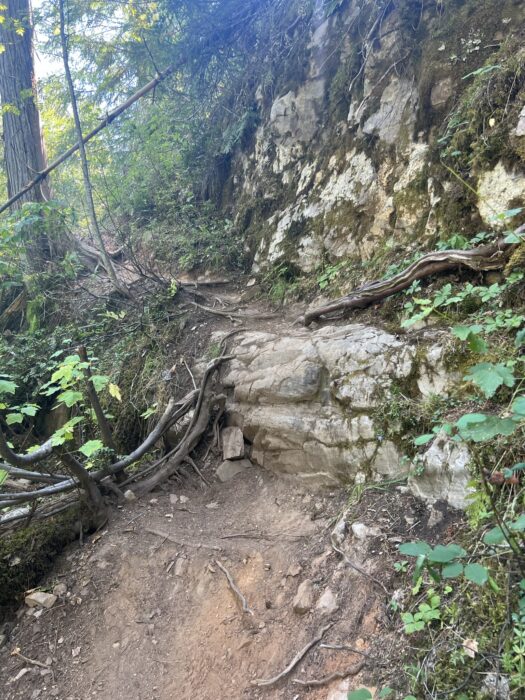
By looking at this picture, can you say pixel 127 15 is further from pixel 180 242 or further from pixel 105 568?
pixel 105 568

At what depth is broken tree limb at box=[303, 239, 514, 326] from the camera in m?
2.97

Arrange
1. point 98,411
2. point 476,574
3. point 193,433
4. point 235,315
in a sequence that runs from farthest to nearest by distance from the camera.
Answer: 1. point 235,315
2. point 193,433
3. point 98,411
4. point 476,574

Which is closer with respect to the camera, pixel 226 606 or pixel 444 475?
pixel 444 475

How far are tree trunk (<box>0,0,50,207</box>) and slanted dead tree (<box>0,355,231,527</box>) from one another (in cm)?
570

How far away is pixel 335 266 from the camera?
16.0ft

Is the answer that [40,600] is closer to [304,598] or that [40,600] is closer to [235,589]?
A: [235,589]

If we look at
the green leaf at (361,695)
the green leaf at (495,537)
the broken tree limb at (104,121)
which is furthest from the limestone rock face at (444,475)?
the broken tree limb at (104,121)

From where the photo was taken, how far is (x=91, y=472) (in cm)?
376

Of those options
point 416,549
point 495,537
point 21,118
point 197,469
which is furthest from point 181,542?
point 21,118

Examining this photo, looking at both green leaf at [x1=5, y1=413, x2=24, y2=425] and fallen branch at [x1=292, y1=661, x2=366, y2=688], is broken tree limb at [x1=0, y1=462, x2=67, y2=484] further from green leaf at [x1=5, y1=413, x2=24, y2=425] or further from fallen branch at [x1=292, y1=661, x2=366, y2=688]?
fallen branch at [x1=292, y1=661, x2=366, y2=688]

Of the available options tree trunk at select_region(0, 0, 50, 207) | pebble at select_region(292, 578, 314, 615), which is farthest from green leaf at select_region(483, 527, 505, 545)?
tree trunk at select_region(0, 0, 50, 207)

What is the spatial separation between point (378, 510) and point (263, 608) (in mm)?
960

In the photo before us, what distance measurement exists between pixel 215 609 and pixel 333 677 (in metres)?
0.99

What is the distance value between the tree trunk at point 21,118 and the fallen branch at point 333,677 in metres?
8.47
